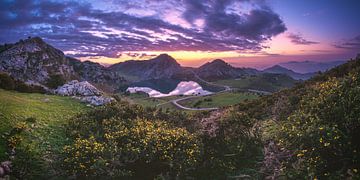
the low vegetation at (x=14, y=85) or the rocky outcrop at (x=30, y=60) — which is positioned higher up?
the rocky outcrop at (x=30, y=60)

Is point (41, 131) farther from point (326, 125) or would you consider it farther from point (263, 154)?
point (326, 125)

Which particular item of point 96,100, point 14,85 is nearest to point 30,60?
point 14,85

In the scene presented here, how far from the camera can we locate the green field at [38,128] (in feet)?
46.2

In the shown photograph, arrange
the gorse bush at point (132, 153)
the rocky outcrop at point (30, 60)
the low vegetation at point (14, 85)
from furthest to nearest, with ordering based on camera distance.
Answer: the rocky outcrop at point (30, 60), the low vegetation at point (14, 85), the gorse bush at point (132, 153)

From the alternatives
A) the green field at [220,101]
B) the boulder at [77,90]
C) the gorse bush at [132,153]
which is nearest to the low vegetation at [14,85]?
the boulder at [77,90]

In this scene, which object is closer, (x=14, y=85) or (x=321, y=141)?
(x=321, y=141)

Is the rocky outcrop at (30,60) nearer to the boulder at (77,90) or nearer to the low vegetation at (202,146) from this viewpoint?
the boulder at (77,90)

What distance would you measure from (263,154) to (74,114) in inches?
603

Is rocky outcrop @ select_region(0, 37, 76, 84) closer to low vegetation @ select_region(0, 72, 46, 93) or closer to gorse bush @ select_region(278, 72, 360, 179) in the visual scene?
low vegetation @ select_region(0, 72, 46, 93)

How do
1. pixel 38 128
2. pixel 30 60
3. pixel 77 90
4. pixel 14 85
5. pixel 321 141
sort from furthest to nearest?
pixel 30 60 → pixel 77 90 → pixel 14 85 → pixel 38 128 → pixel 321 141

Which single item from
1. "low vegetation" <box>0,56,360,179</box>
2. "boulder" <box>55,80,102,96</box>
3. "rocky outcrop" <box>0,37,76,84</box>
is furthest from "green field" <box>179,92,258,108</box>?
"low vegetation" <box>0,56,360,179</box>

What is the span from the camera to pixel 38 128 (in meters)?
17.7

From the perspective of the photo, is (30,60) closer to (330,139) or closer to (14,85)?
(14,85)

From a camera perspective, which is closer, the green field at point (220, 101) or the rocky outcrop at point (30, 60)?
the rocky outcrop at point (30, 60)
